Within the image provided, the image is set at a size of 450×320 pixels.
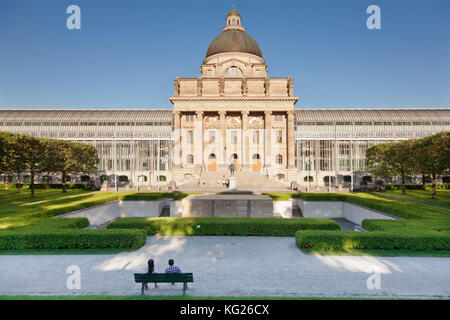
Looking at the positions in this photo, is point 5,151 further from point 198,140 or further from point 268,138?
point 268,138

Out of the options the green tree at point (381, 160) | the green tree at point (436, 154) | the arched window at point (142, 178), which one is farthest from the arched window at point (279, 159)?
the arched window at point (142, 178)

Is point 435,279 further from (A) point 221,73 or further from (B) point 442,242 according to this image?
(A) point 221,73

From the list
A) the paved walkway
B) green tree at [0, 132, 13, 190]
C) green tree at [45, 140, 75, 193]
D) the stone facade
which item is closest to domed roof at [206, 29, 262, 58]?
the stone facade

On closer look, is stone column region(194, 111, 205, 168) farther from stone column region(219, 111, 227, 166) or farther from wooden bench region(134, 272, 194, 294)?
wooden bench region(134, 272, 194, 294)

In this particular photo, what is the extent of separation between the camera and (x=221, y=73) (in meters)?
67.9

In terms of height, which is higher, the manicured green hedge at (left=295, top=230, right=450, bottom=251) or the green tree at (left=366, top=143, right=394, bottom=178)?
the green tree at (left=366, top=143, right=394, bottom=178)

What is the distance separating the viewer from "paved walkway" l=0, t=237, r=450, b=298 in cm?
996

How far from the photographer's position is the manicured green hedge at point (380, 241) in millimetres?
14117

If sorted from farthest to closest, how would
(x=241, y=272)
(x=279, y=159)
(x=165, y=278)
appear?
(x=279, y=159)
(x=241, y=272)
(x=165, y=278)

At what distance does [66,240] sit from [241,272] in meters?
10.5

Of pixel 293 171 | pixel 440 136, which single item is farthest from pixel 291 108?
pixel 440 136

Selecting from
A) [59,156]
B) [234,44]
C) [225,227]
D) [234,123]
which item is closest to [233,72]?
[234,44]

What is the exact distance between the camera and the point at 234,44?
7075 centimetres

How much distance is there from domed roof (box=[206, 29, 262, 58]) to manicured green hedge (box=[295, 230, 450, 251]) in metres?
65.4
